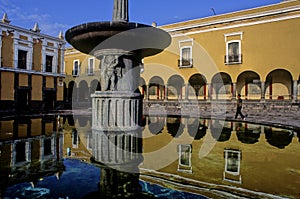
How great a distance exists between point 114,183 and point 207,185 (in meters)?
0.97

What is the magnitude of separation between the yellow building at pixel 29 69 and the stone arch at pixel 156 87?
915 centimetres

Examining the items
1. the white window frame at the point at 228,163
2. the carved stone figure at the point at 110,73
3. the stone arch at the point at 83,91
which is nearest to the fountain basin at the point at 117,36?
the carved stone figure at the point at 110,73

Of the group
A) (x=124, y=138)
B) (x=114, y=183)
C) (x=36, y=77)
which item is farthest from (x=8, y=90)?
(x=114, y=183)

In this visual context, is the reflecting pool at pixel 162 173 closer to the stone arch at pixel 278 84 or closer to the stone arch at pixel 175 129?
the stone arch at pixel 175 129

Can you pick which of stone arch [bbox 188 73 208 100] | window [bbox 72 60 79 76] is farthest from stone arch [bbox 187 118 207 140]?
window [bbox 72 60 79 76]

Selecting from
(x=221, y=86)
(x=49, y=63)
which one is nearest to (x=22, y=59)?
(x=49, y=63)

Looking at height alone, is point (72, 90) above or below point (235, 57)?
below

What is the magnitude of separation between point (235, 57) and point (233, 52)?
1.73 ft

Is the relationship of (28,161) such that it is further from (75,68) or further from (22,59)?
(75,68)

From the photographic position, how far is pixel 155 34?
5.34m

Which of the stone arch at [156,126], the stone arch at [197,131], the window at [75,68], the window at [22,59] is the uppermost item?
the window at [75,68]

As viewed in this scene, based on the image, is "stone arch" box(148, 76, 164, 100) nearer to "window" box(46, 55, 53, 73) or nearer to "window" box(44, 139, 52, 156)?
"window" box(46, 55, 53, 73)

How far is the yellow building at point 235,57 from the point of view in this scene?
53.4 feet

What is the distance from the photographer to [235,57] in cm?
1848
